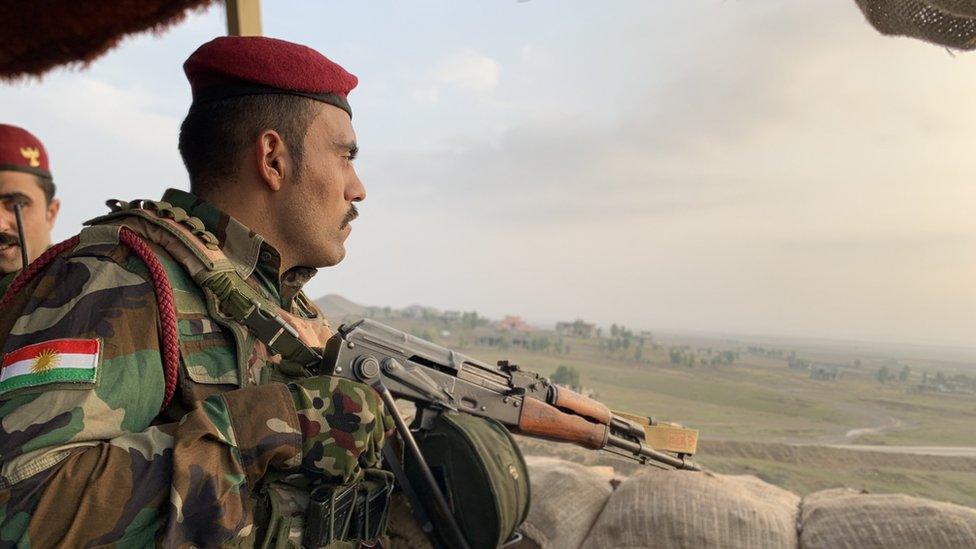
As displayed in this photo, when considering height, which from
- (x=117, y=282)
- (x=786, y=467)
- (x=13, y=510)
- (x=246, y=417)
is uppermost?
(x=117, y=282)

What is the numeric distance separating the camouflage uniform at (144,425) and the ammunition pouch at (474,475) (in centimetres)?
32

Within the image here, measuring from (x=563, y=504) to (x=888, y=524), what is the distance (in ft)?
3.08

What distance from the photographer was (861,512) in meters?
1.82

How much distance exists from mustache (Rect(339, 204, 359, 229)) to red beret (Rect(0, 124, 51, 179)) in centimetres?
181

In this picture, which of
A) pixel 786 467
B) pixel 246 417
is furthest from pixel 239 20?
pixel 786 467

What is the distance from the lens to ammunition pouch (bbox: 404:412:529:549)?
1.42 meters

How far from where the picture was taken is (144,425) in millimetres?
984

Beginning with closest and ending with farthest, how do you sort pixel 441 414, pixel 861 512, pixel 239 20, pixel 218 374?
pixel 218 374, pixel 441 414, pixel 861 512, pixel 239 20

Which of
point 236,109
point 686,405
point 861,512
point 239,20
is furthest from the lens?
point 686,405

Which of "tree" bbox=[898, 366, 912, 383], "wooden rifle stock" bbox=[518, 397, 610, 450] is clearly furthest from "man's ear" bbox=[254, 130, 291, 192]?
"tree" bbox=[898, 366, 912, 383]

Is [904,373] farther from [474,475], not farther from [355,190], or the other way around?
[355,190]

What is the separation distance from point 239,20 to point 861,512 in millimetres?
2718

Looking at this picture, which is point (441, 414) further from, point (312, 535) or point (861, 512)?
point (861, 512)

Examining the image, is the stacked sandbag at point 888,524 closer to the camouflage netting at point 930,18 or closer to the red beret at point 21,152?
the camouflage netting at point 930,18
